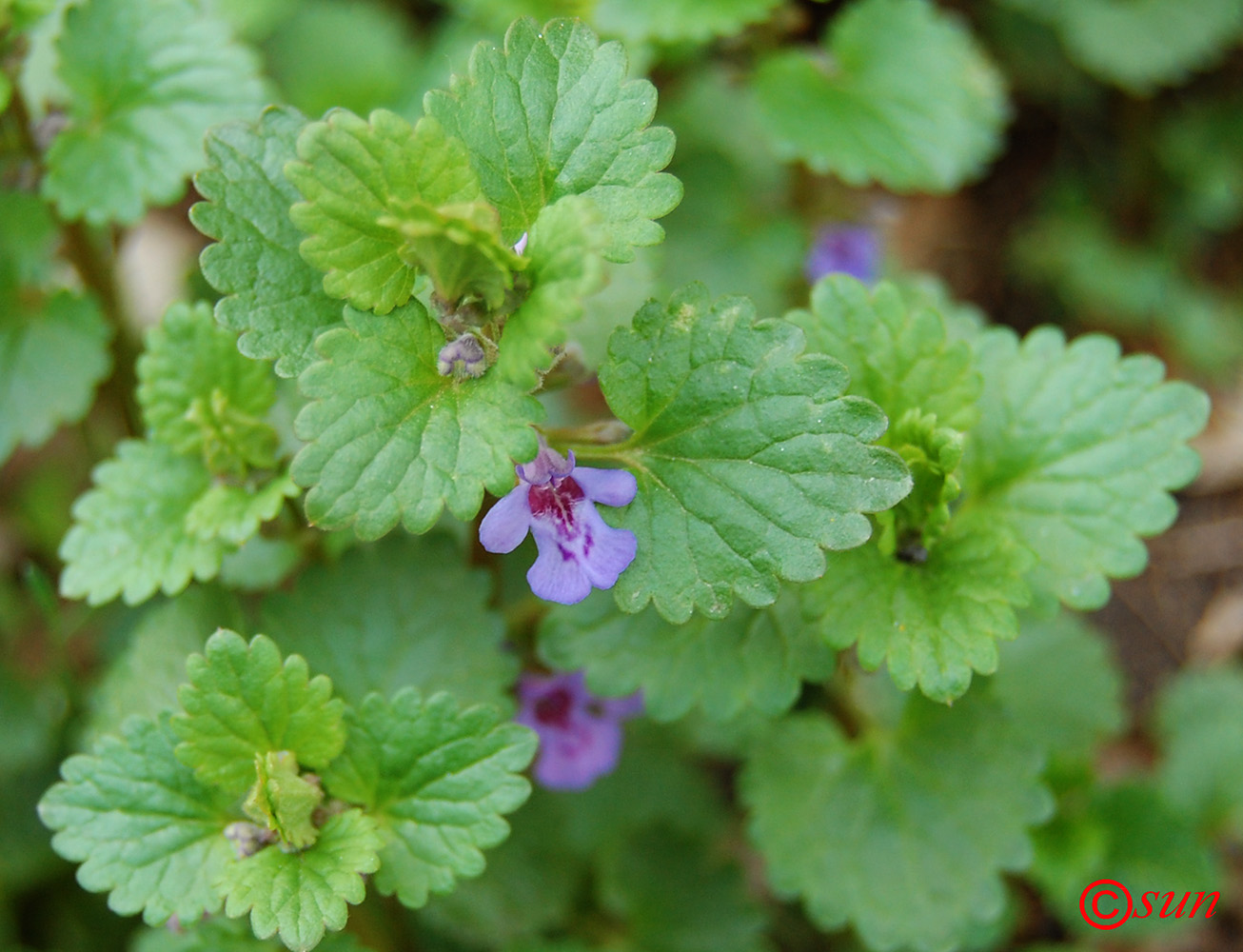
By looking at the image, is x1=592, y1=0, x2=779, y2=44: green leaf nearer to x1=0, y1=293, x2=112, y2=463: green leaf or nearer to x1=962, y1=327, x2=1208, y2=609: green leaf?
x1=962, y1=327, x2=1208, y2=609: green leaf

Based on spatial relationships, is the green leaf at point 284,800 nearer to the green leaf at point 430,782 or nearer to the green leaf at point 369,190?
the green leaf at point 430,782

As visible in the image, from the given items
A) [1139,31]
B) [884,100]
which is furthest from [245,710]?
[1139,31]

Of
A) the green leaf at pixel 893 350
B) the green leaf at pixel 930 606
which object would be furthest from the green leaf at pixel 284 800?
the green leaf at pixel 893 350

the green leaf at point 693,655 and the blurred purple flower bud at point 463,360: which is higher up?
the blurred purple flower bud at point 463,360

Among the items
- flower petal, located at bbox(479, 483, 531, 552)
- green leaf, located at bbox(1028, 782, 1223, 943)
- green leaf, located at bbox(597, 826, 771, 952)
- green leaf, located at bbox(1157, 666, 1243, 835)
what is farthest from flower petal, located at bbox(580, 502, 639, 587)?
green leaf, located at bbox(1157, 666, 1243, 835)

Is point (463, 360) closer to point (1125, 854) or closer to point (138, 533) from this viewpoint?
point (138, 533)
